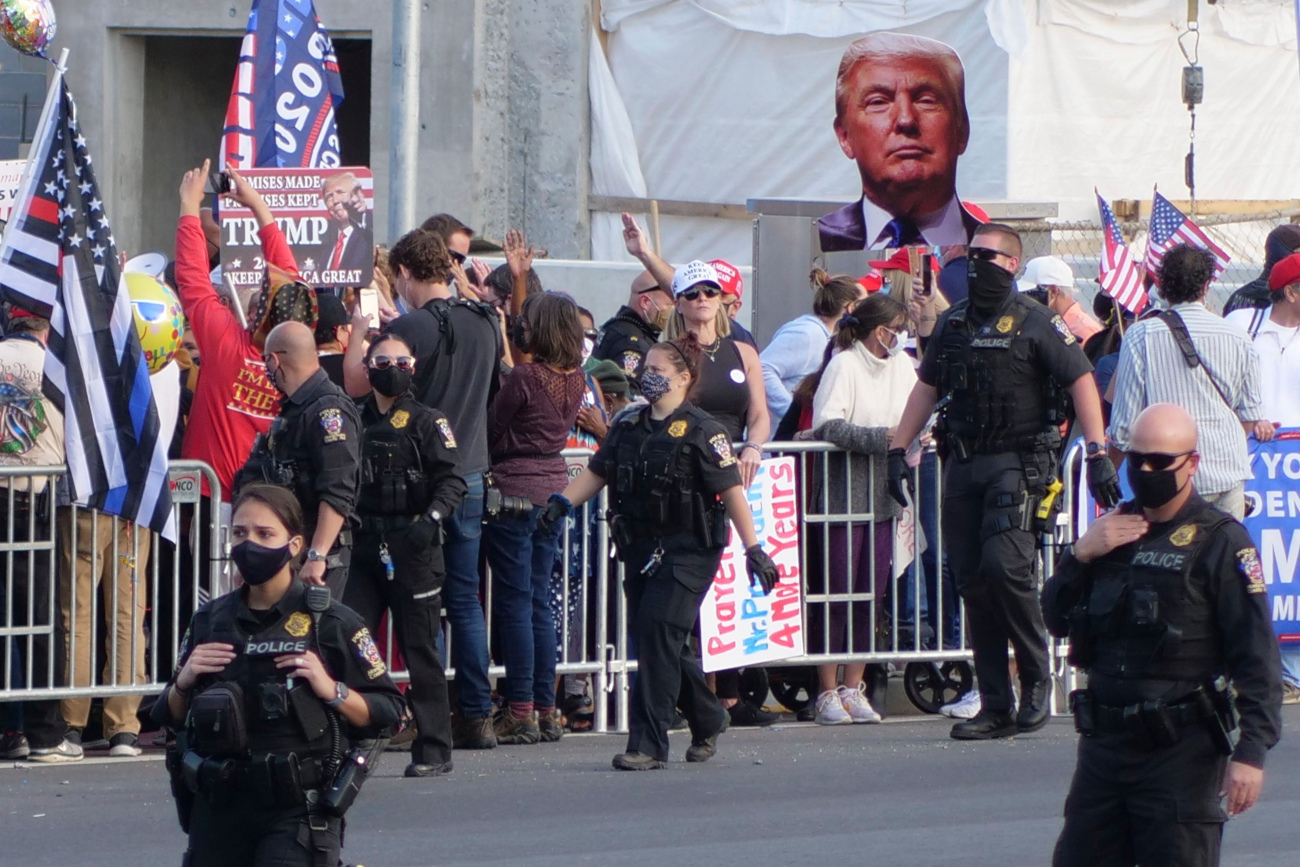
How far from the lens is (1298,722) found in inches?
373

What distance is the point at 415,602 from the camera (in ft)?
26.5

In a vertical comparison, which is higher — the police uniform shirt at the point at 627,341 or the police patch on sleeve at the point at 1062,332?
the police uniform shirt at the point at 627,341

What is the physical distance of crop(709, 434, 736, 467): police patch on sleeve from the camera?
8055mm

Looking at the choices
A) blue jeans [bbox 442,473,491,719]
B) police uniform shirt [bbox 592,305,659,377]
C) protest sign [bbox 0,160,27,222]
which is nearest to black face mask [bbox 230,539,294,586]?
blue jeans [bbox 442,473,491,719]

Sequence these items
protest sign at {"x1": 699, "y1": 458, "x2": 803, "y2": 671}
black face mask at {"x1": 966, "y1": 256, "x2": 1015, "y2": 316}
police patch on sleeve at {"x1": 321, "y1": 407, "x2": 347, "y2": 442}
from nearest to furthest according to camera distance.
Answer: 1. police patch on sleeve at {"x1": 321, "y1": 407, "x2": 347, "y2": 442}
2. black face mask at {"x1": 966, "y1": 256, "x2": 1015, "y2": 316}
3. protest sign at {"x1": 699, "y1": 458, "x2": 803, "y2": 671}

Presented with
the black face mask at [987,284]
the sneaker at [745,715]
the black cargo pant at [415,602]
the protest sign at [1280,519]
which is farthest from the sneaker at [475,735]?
the protest sign at [1280,519]

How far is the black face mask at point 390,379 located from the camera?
795 cm

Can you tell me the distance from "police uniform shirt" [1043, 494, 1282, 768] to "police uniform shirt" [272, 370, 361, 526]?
3222 mm

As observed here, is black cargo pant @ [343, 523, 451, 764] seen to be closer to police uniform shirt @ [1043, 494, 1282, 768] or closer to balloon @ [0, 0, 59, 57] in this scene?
police uniform shirt @ [1043, 494, 1282, 768]

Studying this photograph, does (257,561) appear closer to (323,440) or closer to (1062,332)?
(323,440)

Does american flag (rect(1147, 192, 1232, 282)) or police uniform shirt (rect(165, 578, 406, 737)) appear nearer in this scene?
police uniform shirt (rect(165, 578, 406, 737))

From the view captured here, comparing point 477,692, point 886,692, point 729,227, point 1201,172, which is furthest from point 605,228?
point 477,692

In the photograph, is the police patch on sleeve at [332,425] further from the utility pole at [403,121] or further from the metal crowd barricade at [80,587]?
the utility pole at [403,121]

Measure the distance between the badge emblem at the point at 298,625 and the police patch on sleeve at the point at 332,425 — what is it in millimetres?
2386
